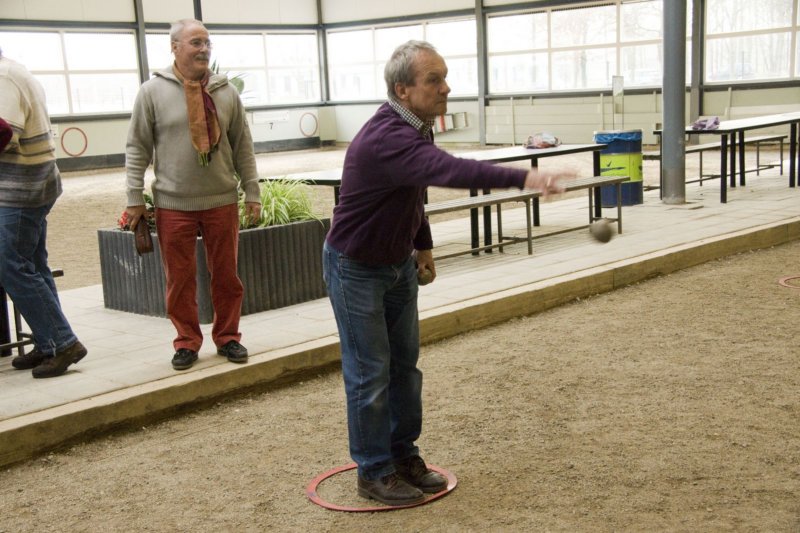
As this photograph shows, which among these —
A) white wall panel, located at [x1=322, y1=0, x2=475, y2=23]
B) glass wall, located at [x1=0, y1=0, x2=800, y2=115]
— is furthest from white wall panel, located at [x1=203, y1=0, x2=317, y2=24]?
white wall panel, located at [x1=322, y1=0, x2=475, y2=23]

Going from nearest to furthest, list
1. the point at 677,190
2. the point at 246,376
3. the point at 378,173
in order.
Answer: the point at 378,173 < the point at 246,376 < the point at 677,190

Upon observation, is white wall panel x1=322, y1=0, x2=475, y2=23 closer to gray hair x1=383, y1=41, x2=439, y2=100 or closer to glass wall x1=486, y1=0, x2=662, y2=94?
glass wall x1=486, y1=0, x2=662, y2=94

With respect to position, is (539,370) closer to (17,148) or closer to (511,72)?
(17,148)

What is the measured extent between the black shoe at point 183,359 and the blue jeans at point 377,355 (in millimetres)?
1832

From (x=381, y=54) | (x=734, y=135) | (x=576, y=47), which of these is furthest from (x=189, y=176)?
(x=381, y=54)

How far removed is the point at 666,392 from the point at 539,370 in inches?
32.0

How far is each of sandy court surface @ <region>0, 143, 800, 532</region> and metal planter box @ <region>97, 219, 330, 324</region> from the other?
1281 mm

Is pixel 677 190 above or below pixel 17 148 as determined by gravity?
below

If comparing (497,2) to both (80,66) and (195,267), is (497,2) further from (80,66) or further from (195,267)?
(195,267)

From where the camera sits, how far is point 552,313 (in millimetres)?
7125

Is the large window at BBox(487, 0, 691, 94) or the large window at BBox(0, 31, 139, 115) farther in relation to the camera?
the large window at BBox(487, 0, 691, 94)

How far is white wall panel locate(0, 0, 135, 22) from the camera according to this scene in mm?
23094

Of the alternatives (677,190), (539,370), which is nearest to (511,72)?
(677,190)

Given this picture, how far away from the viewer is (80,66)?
24516mm
